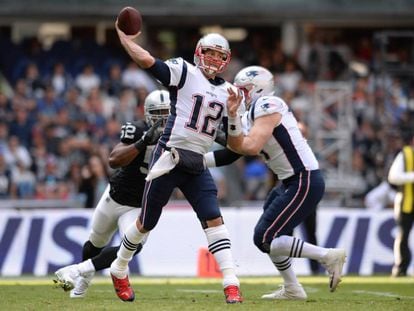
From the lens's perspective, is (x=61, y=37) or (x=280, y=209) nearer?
(x=280, y=209)

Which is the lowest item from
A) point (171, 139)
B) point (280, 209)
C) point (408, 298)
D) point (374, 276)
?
point (374, 276)

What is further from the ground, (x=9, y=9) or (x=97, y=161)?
(x=9, y=9)

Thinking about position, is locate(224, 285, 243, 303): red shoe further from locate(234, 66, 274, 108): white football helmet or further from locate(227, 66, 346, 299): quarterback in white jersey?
locate(234, 66, 274, 108): white football helmet

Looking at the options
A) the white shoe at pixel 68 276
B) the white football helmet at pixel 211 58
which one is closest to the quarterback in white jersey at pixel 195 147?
the white football helmet at pixel 211 58

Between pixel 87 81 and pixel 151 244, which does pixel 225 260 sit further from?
pixel 87 81

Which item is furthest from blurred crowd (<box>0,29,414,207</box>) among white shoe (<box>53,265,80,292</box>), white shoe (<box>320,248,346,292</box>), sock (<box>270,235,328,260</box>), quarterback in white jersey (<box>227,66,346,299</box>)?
white shoe (<box>320,248,346,292</box>)

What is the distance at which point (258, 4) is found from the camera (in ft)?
68.1

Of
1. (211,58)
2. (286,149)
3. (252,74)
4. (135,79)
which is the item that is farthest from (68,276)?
(135,79)

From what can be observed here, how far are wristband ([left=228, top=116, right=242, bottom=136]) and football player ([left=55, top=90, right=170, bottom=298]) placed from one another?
710mm

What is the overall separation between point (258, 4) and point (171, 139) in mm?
12200

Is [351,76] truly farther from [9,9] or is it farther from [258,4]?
[9,9]

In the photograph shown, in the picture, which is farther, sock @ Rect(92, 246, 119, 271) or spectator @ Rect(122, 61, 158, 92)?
spectator @ Rect(122, 61, 158, 92)

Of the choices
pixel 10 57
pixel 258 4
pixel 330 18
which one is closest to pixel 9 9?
pixel 10 57

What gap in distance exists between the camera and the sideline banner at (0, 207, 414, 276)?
14.5 meters
